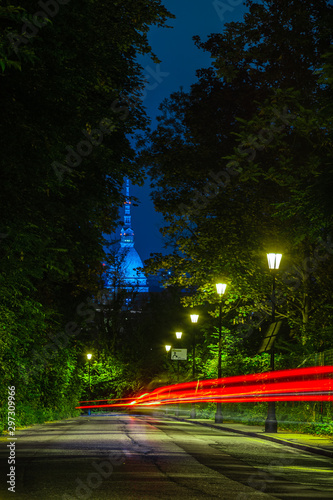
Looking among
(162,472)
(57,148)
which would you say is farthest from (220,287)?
(162,472)

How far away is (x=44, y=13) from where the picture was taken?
15711 millimetres

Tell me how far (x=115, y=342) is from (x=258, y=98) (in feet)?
161

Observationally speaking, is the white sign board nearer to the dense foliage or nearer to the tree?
the tree

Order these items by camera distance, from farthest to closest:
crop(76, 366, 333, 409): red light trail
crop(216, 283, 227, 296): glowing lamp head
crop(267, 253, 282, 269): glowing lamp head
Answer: crop(216, 283, 227, 296): glowing lamp head < crop(267, 253, 282, 269): glowing lamp head < crop(76, 366, 333, 409): red light trail

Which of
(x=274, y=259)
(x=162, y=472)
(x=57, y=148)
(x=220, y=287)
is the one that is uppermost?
(x=57, y=148)

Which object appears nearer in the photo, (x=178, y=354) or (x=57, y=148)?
(x=57, y=148)

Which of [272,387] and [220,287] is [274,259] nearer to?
[272,387]

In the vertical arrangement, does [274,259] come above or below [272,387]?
above

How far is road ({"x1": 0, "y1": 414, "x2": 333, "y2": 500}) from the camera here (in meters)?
9.75

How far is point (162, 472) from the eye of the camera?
12.3 metres

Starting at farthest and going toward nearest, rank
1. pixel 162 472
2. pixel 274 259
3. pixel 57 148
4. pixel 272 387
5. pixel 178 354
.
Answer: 1. pixel 178 354
2. pixel 272 387
3. pixel 274 259
4. pixel 57 148
5. pixel 162 472

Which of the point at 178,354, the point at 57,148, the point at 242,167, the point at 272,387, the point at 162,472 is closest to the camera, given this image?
the point at 162,472

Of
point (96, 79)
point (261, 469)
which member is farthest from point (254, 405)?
point (261, 469)

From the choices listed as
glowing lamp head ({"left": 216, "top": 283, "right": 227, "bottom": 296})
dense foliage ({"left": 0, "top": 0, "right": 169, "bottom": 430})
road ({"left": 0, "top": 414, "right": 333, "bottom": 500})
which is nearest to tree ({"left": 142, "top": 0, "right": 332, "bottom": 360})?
glowing lamp head ({"left": 216, "top": 283, "right": 227, "bottom": 296})
